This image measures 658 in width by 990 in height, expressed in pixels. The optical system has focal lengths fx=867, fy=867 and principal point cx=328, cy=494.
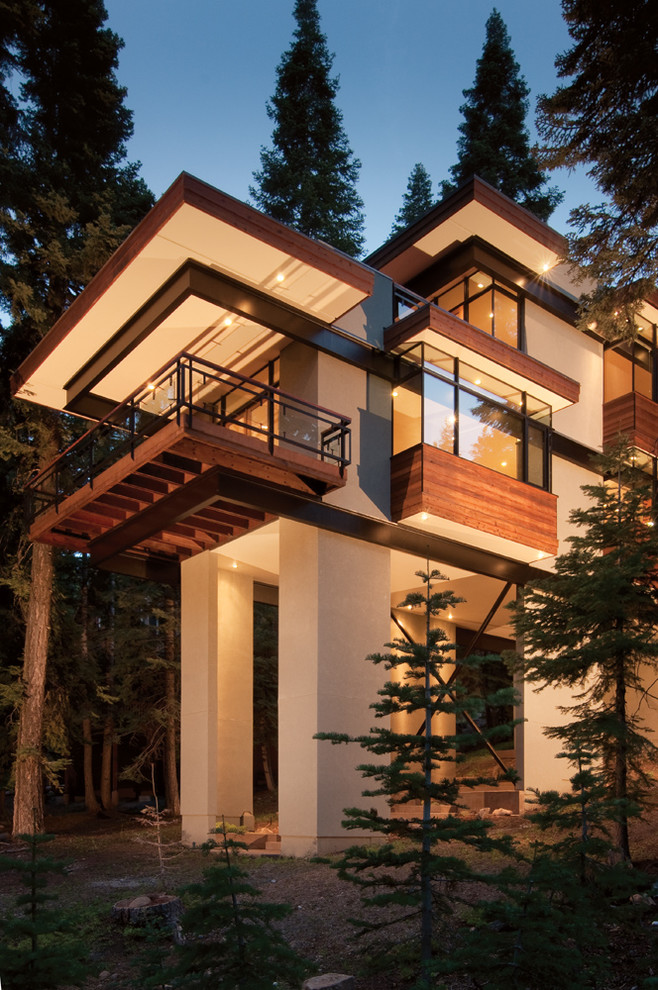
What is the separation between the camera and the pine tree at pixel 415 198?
3716 centimetres

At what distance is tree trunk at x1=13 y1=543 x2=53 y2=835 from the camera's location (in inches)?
635

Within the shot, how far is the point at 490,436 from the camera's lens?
15680mm

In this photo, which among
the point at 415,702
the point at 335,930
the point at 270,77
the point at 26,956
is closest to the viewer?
the point at 26,956

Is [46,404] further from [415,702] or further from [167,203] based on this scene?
[415,702]

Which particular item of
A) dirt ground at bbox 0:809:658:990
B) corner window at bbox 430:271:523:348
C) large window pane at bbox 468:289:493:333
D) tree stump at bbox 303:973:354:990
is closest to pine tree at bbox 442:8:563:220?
corner window at bbox 430:271:523:348

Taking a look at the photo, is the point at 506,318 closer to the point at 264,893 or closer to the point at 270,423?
the point at 270,423

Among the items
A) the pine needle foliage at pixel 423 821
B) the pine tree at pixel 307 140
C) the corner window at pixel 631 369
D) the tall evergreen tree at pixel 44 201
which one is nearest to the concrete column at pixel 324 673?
the tall evergreen tree at pixel 44 201

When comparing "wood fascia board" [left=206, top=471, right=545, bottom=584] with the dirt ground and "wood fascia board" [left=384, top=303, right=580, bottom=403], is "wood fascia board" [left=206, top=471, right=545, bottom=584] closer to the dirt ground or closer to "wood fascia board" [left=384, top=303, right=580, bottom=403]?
"wood fascia board" [left=384, top=303, right=580, bottom=403]

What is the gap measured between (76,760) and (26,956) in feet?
93.1

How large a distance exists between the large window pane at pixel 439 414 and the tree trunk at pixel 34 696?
797 cm

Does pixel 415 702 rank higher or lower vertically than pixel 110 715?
higher

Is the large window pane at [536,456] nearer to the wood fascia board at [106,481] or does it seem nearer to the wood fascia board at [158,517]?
the wood fascia board at [158,517]

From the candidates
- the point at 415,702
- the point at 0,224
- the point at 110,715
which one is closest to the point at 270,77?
the point at 0,224

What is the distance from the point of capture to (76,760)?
30.9 m
